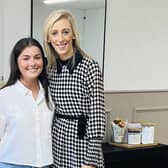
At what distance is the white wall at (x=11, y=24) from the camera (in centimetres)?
286

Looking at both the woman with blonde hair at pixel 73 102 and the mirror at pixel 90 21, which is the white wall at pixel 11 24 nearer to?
the mirror at pixel 90 21

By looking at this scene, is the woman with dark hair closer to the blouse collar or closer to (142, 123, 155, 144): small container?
the blouse collar

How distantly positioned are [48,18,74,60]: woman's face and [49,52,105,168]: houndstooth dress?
0.24 feet

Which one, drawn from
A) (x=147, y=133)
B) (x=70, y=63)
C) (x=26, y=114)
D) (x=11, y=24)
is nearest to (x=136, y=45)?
(x=147, y=133)

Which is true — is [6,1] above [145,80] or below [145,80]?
above

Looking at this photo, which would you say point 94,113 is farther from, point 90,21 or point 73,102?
point 90,21

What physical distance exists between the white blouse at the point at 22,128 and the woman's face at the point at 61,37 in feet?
0.92

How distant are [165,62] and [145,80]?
1.01 feet

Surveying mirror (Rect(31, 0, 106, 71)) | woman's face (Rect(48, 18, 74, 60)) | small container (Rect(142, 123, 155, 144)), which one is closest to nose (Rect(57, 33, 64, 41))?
woman's face (Rect(48, 18, 74, 60))

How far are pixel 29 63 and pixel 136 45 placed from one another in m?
1.93

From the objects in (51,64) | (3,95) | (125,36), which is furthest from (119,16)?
(3,95)

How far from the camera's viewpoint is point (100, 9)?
10.8 ft

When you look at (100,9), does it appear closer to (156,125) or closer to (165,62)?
(165,62)

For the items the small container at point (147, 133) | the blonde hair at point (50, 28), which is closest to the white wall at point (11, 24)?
the blonde hair at point (50, 28)
